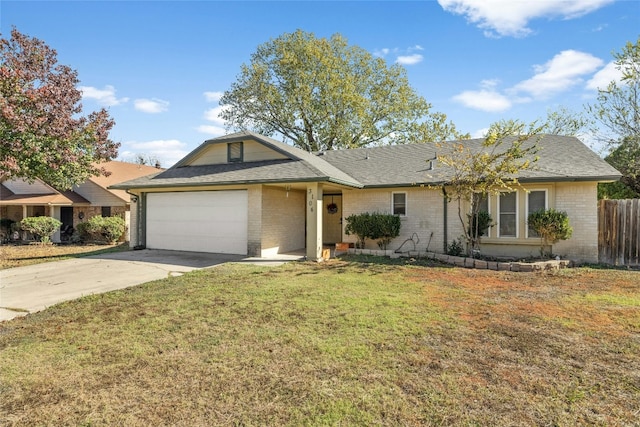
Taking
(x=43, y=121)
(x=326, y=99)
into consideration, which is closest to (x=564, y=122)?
(x=326, y=99)

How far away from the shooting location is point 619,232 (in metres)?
10.7

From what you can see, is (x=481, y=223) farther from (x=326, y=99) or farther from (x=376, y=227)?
(x=326, y=99)

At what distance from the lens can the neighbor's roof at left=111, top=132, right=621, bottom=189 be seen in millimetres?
10883

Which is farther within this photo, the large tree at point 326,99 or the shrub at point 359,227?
the large tree at point 326,99

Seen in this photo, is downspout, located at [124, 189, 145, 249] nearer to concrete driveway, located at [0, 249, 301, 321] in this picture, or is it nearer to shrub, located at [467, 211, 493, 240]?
concrete driveway, located at [0, 249, 301, 321]

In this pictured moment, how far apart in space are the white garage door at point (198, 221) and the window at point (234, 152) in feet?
6.26

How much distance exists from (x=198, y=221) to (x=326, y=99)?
16716mm

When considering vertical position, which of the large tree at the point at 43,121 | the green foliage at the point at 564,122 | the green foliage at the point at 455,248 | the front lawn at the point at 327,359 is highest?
the green foliage at the point at 564,122

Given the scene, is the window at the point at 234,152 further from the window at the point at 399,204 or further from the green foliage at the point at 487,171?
the green foliage at the point at 487,171

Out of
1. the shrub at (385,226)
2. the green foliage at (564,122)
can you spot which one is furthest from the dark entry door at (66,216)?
the green foliage at (564,122)

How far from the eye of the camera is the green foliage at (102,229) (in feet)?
58.3

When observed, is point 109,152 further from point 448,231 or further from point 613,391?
point 613,391

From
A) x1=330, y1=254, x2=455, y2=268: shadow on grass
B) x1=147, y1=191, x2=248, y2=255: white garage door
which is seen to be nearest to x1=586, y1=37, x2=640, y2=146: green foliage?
x1=330, y1=254, x2=455, y2=268: shadow on grass

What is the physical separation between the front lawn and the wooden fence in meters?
4.59
